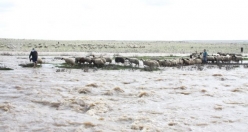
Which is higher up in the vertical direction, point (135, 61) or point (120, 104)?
point (135, 61)

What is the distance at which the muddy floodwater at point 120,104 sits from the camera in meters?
8.75

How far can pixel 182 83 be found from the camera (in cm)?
1625

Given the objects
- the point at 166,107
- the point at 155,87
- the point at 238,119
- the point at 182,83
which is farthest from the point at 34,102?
the point at 182,83

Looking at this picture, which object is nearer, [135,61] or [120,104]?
[120,104]

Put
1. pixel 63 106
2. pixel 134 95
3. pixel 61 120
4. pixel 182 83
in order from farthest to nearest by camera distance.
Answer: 1. pixel 182 83
2. pixel 134 95
3. pixel 63 106
4. pixel 61 120

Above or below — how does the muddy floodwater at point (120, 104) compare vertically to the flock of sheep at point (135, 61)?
below

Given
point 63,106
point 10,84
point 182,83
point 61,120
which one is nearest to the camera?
point 61,120

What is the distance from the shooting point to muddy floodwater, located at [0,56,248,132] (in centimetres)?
875

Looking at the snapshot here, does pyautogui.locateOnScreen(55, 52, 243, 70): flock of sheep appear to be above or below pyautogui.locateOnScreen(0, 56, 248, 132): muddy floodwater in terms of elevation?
above

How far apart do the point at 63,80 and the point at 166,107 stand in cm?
723

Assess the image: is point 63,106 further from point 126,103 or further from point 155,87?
point 155,87

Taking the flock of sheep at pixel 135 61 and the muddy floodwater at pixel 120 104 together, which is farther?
the flock of sheep at pixel 135 61

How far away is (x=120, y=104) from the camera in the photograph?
11.3 metres

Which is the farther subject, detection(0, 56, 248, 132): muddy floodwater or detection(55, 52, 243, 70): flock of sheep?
detection(55, 52, 243, 70): flock of sheep
